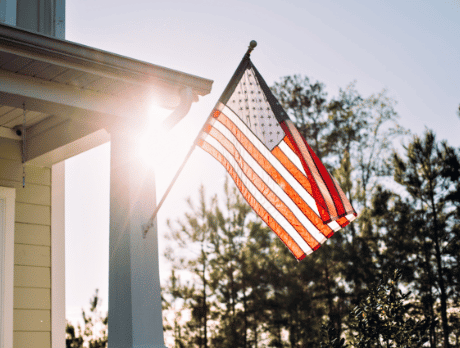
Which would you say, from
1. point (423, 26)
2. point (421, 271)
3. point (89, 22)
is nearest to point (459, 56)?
point (423, 26)

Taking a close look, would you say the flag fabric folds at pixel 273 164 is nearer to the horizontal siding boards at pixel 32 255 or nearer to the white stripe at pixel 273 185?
the white stripe at pixel 273 185

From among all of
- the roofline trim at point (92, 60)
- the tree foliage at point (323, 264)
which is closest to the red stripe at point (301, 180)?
the roofline trim at point (92, 60)

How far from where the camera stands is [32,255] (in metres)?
4.82

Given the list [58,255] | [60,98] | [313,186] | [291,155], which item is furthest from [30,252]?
[313,186]

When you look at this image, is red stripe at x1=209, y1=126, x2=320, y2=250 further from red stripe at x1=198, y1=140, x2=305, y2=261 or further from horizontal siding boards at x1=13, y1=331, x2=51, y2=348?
horizontal siding boards at x1=13, y1=331, x2=51, y2=348

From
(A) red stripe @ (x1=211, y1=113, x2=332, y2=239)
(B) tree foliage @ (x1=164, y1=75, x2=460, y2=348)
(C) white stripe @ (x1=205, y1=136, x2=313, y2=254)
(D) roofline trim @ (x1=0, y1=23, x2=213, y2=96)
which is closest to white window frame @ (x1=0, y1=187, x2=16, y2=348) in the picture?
(D) roofline trim @ (x1=0, y1=23, x2=213, y2=96)

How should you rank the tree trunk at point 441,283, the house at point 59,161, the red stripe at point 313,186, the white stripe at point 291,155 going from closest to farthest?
1. the house at point 59,161
2. the red stripe at point 313,186
3. the white stripe at point 291,155
4. the tree trunk at point 441,283

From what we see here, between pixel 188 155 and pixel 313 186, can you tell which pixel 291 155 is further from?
pixel 188 155

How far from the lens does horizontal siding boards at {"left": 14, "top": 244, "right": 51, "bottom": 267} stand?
4707mm

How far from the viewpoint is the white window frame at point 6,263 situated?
4.45m

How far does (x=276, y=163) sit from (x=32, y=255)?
2591 mm

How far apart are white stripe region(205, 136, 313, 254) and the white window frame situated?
2037 millimetres

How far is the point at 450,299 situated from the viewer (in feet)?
60.7

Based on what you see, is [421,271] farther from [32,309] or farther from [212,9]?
[32,309]
